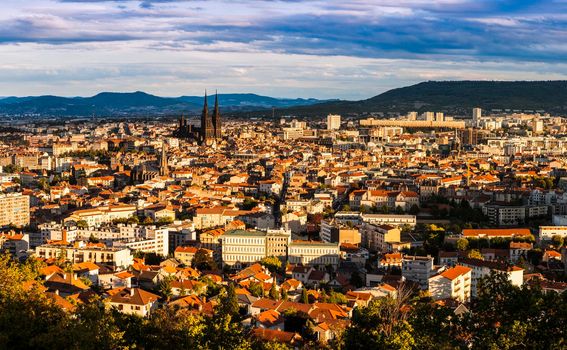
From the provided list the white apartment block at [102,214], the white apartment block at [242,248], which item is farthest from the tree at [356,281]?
the white apartment block at [102,214]

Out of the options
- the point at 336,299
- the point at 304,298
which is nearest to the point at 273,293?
the point at 304,298

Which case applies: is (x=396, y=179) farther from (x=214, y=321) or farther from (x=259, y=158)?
(x=214, y=321)

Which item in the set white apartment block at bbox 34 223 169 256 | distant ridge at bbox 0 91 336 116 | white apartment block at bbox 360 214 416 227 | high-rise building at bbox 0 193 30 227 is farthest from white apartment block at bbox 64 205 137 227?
distant ridge at bbox 0 91 336 116

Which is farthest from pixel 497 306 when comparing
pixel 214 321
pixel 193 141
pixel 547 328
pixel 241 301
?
pixel 193 141

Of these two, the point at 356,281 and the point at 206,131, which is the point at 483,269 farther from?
the point at 206,131

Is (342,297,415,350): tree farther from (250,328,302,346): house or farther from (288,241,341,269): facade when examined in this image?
(288,241,341,269): facade

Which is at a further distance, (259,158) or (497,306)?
(259,158)
